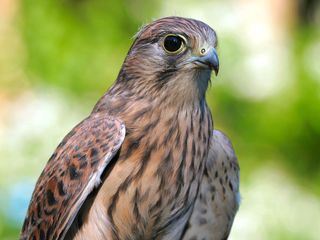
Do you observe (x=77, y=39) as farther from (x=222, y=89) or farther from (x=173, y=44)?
(x=173, y=44)

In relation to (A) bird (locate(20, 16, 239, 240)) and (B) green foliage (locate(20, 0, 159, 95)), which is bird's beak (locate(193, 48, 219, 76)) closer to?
(A) bird (locate(20, 16, 239, 240))

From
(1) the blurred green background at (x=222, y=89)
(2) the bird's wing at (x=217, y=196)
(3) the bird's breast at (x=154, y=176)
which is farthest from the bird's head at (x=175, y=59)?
(1) the blurred green background at (x=222, y=89)

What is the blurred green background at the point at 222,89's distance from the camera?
6766mm

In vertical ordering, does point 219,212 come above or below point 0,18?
below

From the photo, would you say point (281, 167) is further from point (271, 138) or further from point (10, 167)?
point (10, 167)

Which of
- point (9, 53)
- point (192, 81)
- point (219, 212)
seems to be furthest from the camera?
point (9, 53)

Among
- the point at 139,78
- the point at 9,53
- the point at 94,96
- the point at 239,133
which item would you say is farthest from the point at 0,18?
the point at 139,78

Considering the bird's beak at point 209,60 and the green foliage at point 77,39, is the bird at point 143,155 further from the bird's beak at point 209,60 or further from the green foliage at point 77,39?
the green foliage at point 77,39

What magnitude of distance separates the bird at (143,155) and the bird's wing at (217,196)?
0.09 feet

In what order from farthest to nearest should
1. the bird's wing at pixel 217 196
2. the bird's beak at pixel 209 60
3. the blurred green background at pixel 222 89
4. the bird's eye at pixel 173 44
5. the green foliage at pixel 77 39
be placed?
the green foliage at pixel 77 39 → the blurred green background at pixel 222 89 → the bird's wing at pixel 217 196 → the bird's eye at pixel 173 44 → the bird's beak at pixel 209 60

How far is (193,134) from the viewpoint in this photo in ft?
13.9

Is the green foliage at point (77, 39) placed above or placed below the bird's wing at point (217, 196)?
above

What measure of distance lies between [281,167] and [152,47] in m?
2.95

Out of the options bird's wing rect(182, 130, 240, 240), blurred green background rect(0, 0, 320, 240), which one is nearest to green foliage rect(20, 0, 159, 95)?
blurred green background rect(0, 0, 320, 240)
